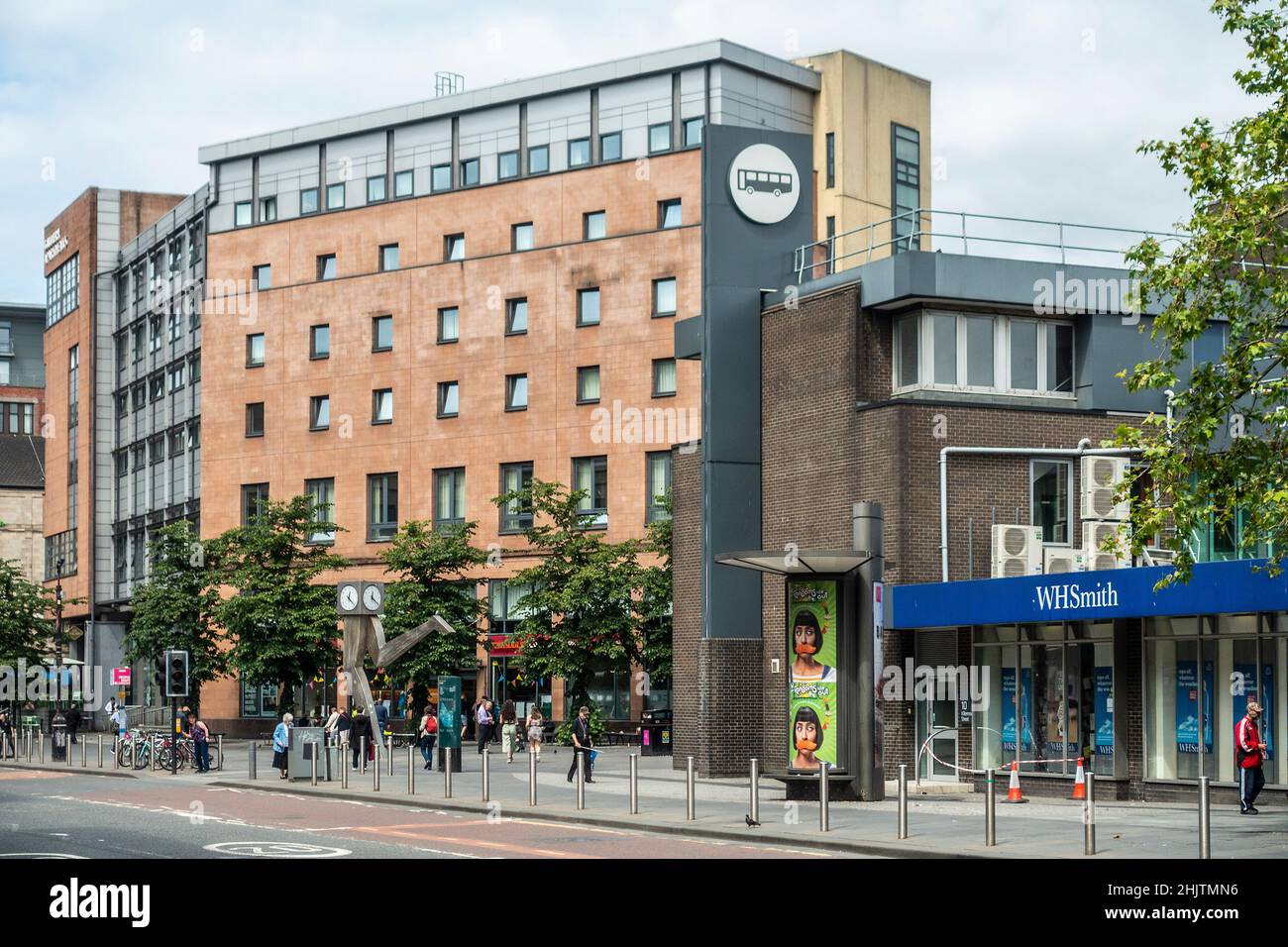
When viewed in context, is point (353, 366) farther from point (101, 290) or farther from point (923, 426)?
point (923, 426)

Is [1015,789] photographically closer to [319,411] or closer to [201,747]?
[201,747]

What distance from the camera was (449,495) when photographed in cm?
6919

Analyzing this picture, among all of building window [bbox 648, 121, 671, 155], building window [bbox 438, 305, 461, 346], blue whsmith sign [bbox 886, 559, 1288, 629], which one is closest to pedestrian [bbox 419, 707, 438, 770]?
blue whsmith sign [bbox 886, 559, 1288, 629]

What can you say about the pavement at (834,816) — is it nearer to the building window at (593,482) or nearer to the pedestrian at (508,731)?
the pedestrian at (508,731)

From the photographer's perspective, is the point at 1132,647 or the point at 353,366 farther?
the point at 353,366

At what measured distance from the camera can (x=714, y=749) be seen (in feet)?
123

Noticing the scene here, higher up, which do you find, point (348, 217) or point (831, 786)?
point (348, 217)

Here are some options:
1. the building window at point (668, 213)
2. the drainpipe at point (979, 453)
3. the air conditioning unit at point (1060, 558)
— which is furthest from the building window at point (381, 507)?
the air conditioning unit at point (1060, 558)

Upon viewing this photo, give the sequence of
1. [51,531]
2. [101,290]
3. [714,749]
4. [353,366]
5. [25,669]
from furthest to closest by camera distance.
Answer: [51,531] → [101,290] → [353,366] → [25,669] → [714,749]

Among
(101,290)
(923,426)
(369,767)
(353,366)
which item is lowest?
(369,767)

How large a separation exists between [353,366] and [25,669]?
16.9 metres

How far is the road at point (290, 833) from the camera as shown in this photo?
20906mm
